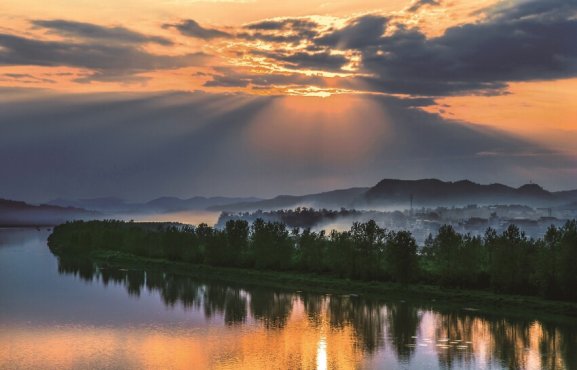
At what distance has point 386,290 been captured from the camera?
279 ft

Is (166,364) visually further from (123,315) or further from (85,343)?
(123,315)

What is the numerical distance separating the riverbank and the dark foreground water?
414 centimetres

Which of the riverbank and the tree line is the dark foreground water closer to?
the riverbank

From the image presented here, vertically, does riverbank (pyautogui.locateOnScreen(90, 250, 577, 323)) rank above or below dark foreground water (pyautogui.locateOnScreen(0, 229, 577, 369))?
above

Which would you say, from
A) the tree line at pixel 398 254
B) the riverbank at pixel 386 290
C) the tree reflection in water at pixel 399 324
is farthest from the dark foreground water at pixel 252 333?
the tree line at pixel 398 254

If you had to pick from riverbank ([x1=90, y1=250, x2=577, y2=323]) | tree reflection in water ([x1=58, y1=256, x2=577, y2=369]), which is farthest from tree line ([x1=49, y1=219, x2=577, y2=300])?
tree reflection in water ([x1=58, y1=256, x2=577, y2=369])

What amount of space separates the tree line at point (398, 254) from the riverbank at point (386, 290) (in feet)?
7.13

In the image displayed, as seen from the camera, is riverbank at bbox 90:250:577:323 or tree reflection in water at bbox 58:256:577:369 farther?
riverbank at bbox 90:250:577:323

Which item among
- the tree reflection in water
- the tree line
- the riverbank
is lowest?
the tree reflection in water

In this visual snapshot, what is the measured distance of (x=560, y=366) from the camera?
4628 cm

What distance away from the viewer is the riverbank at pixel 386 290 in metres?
69.6

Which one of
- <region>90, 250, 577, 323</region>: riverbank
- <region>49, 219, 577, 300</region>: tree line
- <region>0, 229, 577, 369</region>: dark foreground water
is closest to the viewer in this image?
<region>0, 229, 577, 369</region>: dark foreground water

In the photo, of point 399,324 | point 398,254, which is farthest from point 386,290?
point 399,324

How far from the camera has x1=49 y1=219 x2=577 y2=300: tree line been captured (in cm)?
7471
